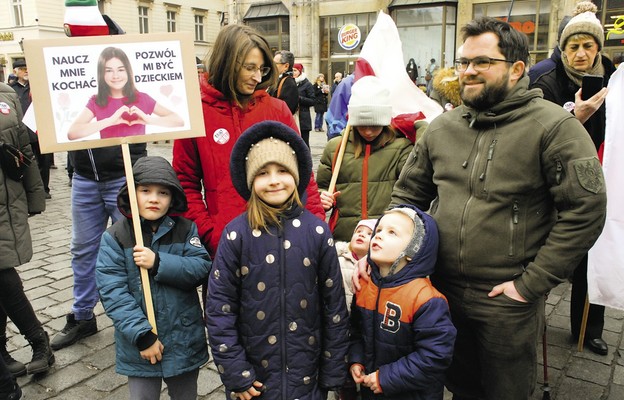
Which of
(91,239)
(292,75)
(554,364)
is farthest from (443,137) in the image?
(292,75)

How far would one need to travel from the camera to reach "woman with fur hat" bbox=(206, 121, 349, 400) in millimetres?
2299

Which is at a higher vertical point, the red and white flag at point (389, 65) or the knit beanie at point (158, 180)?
the red and white flag at point (389, 65)

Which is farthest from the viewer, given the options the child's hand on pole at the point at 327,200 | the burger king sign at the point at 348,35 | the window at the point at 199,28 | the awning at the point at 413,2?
the window at the point at 199,28

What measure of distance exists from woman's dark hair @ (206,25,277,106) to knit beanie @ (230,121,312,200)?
42 centimetres

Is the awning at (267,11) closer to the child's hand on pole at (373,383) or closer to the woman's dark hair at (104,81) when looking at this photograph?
the woman's dark hair at (104,81)

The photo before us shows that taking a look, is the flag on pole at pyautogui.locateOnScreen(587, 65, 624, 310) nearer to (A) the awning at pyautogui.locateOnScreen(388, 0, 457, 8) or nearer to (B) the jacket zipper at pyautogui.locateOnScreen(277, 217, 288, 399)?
(B) the jacket zipper at pyautogui.locateOnScreen(277, 217, 288, 399)

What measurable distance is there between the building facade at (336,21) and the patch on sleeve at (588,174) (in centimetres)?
2345

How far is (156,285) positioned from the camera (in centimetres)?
265

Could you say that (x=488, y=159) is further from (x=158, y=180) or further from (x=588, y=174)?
(x=158, y=180)

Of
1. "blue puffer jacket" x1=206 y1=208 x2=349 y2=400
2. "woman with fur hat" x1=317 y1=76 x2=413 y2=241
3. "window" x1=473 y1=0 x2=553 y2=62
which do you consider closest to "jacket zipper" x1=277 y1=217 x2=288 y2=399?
"blue puffer jacket" x1=206 y1=208 x2=349 y2=400

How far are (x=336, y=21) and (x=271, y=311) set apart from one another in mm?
29629

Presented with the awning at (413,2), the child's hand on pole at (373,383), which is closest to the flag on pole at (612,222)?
the child's hand on pole at (373,383)

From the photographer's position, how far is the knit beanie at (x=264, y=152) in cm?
238

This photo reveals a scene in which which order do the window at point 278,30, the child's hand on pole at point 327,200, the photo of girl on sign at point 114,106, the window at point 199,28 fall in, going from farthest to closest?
the window at point 199,28, the window at point 278,30, the child's hand on pole at point 327,200, the photo of girl on sign at point 114,106
